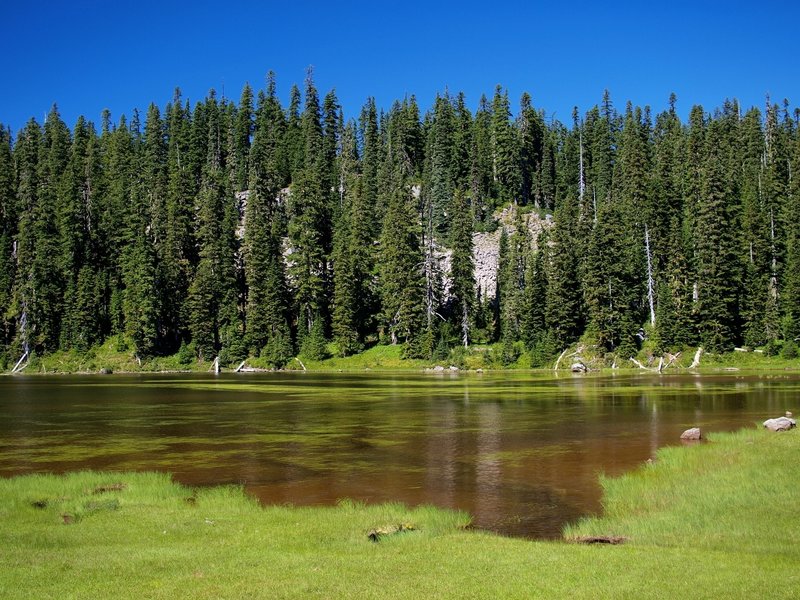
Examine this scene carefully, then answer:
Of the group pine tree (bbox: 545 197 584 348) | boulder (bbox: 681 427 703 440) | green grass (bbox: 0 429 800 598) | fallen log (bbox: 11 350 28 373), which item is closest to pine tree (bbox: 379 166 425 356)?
pine tree (bbox: 545 197 584 348)

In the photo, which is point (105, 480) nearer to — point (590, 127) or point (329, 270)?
point (329, 270)

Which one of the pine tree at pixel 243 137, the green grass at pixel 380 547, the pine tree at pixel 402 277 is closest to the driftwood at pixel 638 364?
the pine tree at pixel 402 277

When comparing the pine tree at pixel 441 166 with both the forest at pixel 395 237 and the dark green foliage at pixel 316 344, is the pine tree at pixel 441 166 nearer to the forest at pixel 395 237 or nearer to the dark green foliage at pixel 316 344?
the forest at pixel 395 237

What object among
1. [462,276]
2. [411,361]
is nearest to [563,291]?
[462,276]

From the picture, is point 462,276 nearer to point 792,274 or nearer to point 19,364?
point 792,274

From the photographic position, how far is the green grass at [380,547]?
10.7 metres

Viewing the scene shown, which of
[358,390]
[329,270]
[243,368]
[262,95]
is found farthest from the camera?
[262,95]

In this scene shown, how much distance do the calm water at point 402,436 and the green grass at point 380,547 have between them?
2.03 m

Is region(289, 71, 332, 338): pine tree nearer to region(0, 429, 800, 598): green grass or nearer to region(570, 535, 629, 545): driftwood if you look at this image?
region(0, 429, 800, 598): green grass

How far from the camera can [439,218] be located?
114062mm

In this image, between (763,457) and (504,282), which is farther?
(504,282)

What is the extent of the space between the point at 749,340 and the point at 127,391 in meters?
64.4

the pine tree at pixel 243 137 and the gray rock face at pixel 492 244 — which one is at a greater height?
the pine tree at pixel 243 137

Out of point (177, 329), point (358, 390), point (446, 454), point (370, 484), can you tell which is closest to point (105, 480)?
point (370, 484)
